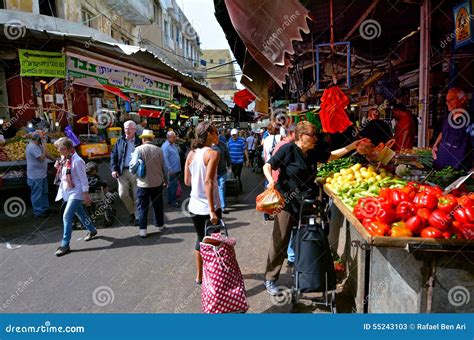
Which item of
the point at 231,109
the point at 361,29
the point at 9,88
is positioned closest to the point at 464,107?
the point at 361,29

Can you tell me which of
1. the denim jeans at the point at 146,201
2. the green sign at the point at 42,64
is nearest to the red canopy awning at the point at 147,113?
the green sign at the point at 42,64

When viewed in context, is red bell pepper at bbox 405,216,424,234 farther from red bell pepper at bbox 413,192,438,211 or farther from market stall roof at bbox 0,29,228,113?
market stall roof at bbox 0,29,228,113

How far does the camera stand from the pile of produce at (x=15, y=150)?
8102 mm

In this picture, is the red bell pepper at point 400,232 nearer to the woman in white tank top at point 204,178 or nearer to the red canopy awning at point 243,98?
the woman in white tank top at point 204,178

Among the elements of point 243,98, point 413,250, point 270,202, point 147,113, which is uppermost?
point 243,98

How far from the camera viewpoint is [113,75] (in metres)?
8.44

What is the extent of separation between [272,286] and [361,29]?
5159 millimetres

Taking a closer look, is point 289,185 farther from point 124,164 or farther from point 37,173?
point 37,173

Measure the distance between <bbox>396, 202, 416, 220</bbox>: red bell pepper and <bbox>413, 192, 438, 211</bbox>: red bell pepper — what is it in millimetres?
55

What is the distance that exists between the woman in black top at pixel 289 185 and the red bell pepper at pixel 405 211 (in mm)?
1098

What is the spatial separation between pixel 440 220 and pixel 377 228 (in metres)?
0.48

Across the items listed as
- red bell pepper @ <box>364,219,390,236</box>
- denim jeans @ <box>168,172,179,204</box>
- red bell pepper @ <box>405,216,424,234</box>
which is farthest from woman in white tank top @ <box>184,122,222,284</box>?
denim jeans @ <box>168,172,179,204</box>

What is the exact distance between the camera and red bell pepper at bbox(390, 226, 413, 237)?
263cm

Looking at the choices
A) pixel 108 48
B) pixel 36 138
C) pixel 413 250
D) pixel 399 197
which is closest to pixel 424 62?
pixel 399 197
